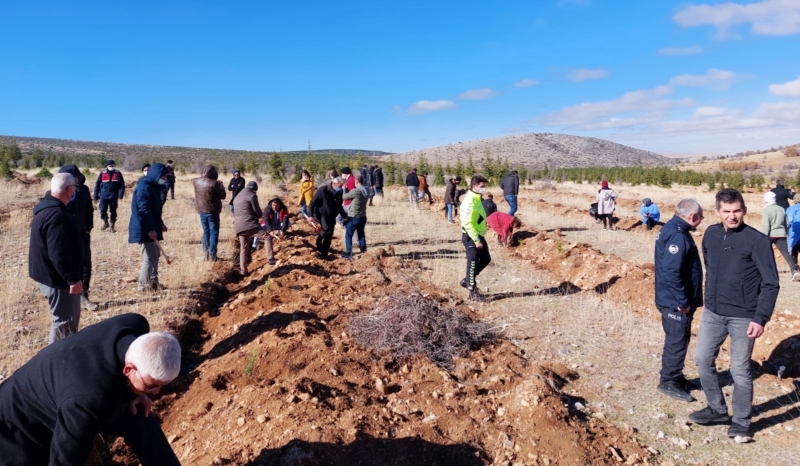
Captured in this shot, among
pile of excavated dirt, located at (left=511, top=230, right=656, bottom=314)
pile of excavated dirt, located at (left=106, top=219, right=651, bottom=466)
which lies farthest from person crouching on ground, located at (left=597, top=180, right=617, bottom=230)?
pile of excavated dirt, located at (left=106, top=219, right=651, bottom=466)

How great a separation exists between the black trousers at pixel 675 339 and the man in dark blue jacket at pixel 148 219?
6.63 m

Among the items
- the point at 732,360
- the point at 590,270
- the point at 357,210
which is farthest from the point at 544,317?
the point at 357,210

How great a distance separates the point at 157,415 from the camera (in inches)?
185

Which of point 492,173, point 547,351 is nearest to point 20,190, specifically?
point 547,351

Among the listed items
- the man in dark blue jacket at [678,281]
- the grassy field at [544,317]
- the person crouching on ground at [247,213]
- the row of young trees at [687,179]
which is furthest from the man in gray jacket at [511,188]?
the row of young trees at [687,179]

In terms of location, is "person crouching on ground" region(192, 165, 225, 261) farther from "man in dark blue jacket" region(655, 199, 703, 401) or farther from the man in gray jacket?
the man in gray jacket

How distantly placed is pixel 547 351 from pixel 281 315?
3389mm

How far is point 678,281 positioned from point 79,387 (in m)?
4.59

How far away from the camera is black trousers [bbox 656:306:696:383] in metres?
4.67

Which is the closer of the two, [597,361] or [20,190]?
Result: [597,361]

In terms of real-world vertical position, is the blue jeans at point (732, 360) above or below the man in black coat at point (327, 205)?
below

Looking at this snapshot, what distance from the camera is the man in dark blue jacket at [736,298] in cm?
387

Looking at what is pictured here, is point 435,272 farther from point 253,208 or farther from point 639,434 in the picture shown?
point 639,434

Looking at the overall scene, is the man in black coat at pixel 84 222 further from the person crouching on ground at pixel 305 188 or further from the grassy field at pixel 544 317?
the person crouching on ground at pixel 305 188
